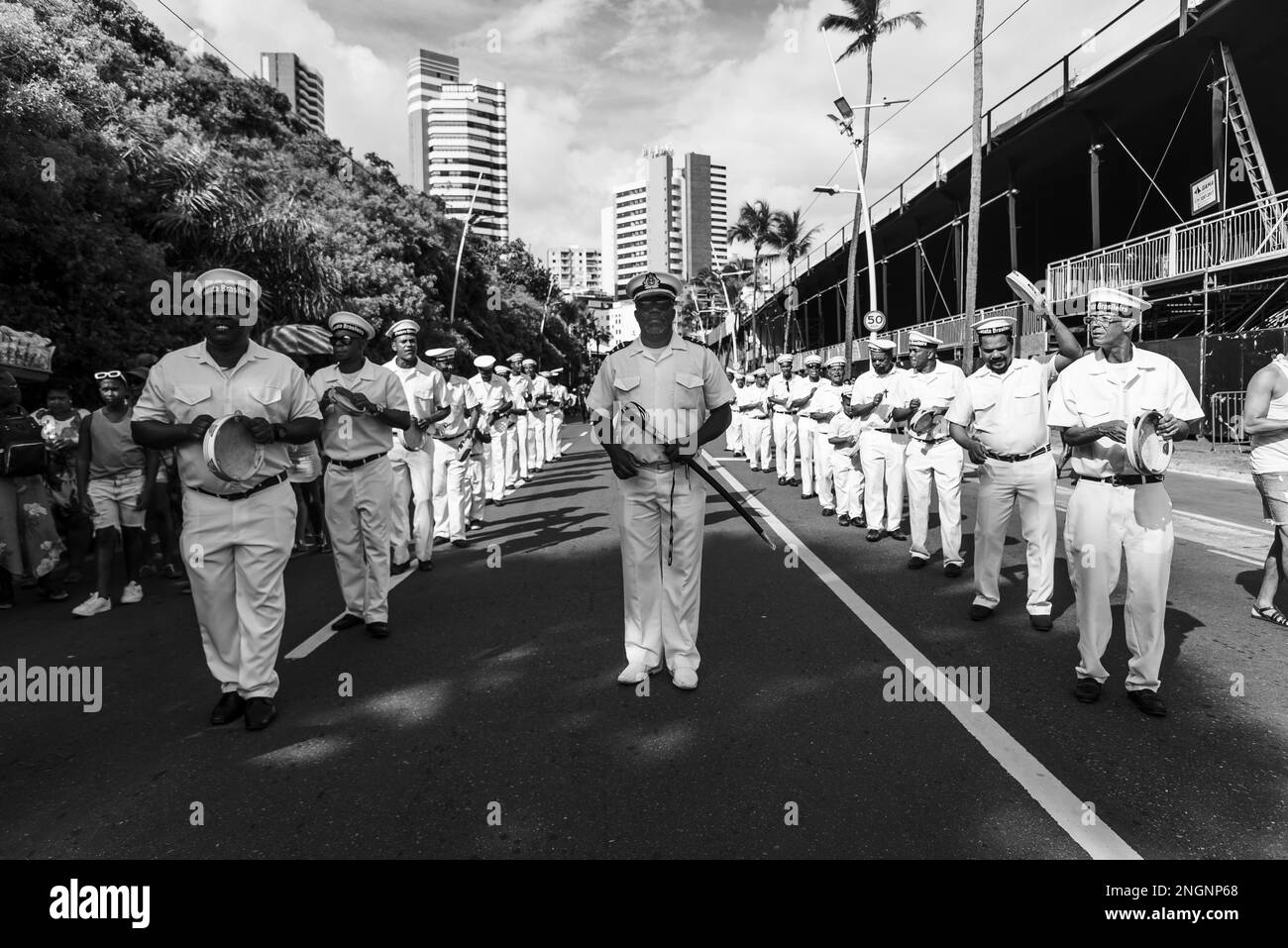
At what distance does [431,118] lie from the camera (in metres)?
153

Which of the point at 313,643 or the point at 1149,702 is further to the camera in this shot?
the point at 313,643

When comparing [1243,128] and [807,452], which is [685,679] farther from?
[1243,128]

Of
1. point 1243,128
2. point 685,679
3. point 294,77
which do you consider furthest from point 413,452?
point 294,77

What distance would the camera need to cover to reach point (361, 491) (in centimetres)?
620

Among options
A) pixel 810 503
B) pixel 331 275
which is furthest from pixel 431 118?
pixel 810 503

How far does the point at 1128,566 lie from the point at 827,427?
772 centimetres

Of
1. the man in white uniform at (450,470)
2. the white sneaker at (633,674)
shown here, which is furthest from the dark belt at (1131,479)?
the man in white uniform at (450,470)

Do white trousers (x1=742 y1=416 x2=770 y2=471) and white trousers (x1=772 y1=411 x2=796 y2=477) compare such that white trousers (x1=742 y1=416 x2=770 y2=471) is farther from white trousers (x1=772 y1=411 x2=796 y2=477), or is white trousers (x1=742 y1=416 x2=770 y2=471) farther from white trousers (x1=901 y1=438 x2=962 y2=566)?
white trousers (x1=901 y1=438 x2=962 y2=566)

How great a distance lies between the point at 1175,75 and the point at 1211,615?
21.3 meters

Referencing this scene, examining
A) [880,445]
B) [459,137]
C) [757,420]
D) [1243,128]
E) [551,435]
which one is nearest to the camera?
[880,445]

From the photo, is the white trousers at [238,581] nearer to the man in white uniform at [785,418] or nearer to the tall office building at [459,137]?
the man in white uniform at [785,418]

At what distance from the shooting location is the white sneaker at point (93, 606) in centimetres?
696

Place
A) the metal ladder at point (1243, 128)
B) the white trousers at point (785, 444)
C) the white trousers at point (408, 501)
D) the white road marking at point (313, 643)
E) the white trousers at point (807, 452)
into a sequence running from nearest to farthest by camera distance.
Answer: the white road marking at point (313, 643) < the white trousers at point (408, 501) < the white trousers at point (807, 452) < the white trousers at point (785, 444) < the metal ladder at point (1243, 128)

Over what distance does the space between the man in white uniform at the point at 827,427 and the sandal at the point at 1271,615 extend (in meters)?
4.85
